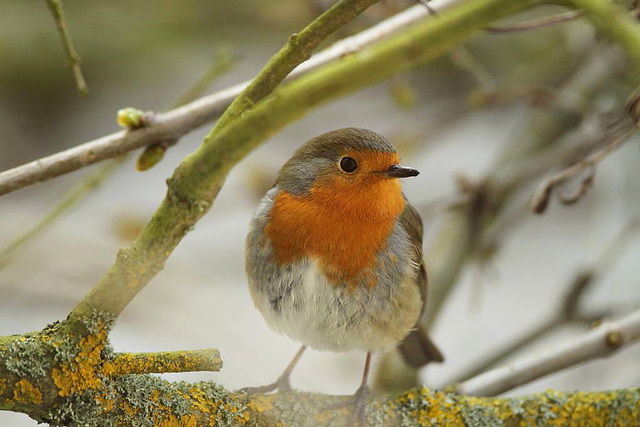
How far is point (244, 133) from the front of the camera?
1129 mm

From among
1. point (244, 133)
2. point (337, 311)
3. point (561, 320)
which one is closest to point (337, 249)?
point (337, 311)

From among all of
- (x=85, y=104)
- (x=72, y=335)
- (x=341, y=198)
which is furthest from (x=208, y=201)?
(x=85, y=104)

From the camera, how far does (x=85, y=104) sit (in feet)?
16.1

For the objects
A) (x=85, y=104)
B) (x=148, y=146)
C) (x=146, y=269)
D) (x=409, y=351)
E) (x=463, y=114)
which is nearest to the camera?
(x=146, y=269)

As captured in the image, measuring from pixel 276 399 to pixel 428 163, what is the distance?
2.86 metres

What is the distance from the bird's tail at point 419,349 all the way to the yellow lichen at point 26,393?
135 cm

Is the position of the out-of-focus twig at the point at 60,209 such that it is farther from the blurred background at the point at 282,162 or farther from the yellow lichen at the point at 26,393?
the yellow lichen at the point at 26,393

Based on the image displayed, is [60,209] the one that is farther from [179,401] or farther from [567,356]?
[567,356]

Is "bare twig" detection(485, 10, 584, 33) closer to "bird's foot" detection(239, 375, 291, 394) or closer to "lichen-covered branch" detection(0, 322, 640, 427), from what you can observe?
"lichen-covered branch" detection(0, 322, 640, 427)

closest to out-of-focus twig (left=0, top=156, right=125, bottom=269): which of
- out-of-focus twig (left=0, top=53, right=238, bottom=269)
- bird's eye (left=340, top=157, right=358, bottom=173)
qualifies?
out-of-focus twig (left=0, top=53, right=238, bottom=269)

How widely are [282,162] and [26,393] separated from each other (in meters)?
2.32

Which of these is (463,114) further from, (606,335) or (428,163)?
(606,335)

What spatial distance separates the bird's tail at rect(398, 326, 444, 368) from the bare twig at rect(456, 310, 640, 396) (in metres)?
0.51

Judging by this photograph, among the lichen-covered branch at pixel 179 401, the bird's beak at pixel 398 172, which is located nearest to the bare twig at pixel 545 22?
the bird's beak at pixel 398 172
